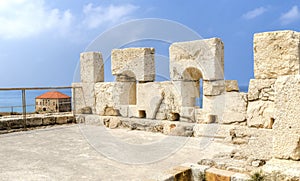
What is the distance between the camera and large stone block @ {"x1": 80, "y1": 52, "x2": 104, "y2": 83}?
7738 mm

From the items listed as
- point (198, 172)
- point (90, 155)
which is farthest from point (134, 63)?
point (198, 172)

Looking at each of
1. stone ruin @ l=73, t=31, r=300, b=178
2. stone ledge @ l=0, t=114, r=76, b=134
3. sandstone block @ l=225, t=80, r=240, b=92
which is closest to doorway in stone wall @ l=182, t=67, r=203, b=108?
stone ruin @ l=73, t=31, r=300, b=178

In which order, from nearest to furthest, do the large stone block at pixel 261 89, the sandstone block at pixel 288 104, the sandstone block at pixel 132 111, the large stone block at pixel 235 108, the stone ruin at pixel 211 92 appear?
the sandstone block at pixel 288 104, the stone ruin at pixel 211 92, the large stone block at pixel 261 89, the large stone block at pixel 235 108, the sandstone block at pixel 132 111

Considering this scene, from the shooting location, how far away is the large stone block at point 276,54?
4.27 m

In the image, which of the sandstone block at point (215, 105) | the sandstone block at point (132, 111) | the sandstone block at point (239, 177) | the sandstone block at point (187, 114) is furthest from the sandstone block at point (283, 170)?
Answer: the sandstone block at point (132, 111)

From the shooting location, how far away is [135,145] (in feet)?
17.0

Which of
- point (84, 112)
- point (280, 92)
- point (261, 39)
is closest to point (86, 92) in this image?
point (84, 112)

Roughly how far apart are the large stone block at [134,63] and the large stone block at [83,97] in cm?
114

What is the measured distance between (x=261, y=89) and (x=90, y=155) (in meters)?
3.04

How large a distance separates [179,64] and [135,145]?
79.5 inches

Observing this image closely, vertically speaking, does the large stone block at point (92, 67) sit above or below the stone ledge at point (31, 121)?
above

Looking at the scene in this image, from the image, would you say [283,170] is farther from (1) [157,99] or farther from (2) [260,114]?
(1) [157,99]

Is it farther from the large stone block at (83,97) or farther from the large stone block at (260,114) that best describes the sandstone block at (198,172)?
the large stone block at (83,97)

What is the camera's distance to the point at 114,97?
284 inches
